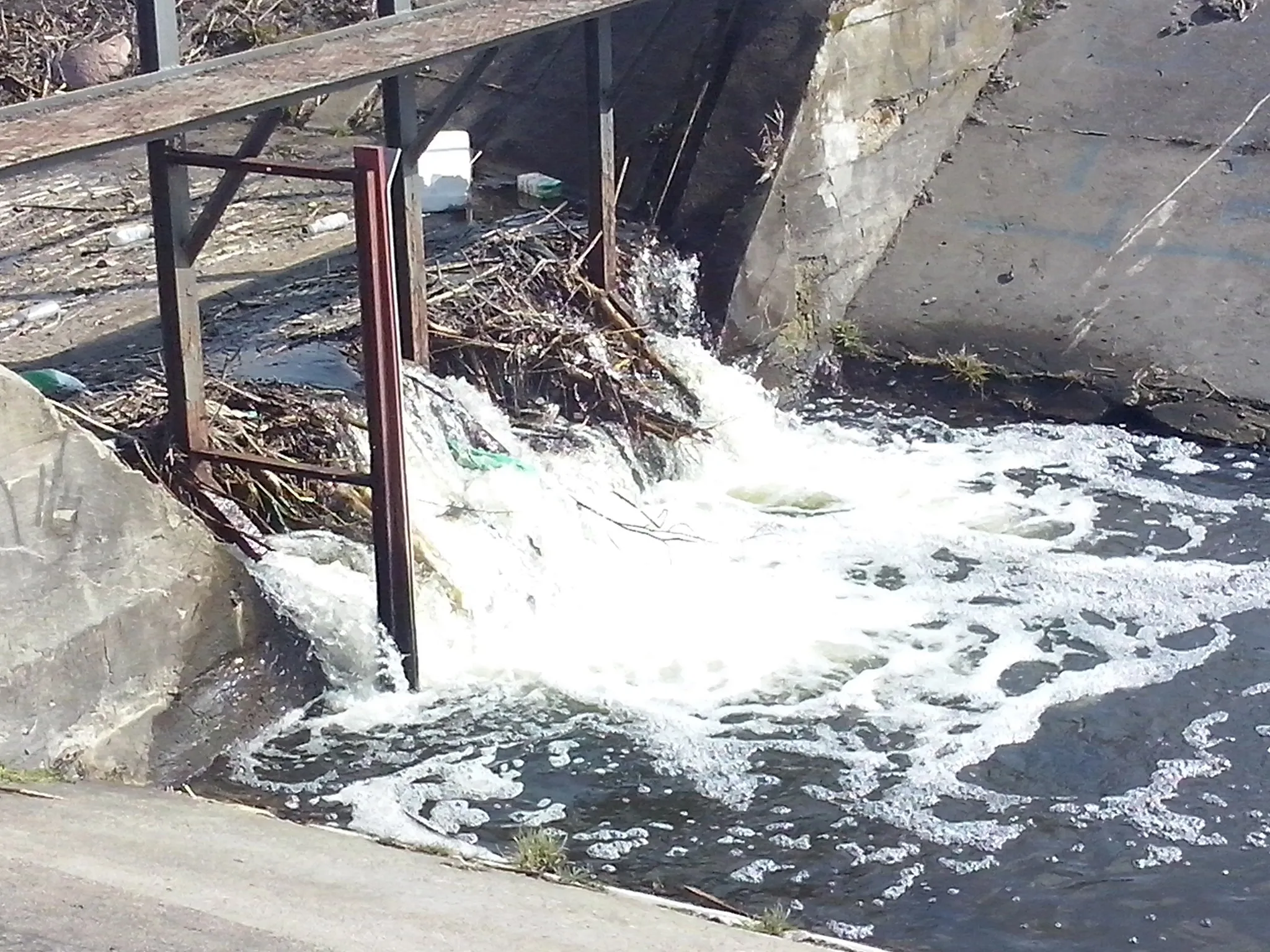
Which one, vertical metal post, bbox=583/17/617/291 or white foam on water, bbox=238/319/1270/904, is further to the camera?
vertical metal post, bbox=583/17/617/291

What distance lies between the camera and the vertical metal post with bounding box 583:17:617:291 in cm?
888

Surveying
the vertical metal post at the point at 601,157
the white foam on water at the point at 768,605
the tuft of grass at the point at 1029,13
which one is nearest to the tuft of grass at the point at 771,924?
the white foam on water at the point at 768,605

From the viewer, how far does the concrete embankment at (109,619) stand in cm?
520

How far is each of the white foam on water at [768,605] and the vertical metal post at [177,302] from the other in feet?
2.05

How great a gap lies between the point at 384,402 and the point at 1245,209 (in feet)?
20.4

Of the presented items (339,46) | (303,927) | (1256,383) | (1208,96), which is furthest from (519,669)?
(1208,96)

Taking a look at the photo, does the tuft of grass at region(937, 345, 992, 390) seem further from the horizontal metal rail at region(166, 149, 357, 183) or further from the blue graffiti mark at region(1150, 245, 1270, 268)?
the horizontal metal rail at region(166, 149, 357, 183)

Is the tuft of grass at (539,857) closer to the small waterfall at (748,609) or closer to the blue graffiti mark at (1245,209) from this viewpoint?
the small waterfall at (748,609)

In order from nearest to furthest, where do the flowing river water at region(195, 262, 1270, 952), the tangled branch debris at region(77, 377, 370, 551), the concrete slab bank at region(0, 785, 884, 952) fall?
the concrete slab bank at region(0, 785, 884, 952), the flowing river water at region(195, 262, 1270, 952), the tangled branch debris at region(77, 377, 370, 551)

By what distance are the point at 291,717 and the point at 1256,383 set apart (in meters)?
5.64

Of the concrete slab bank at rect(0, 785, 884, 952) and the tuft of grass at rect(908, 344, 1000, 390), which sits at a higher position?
the concrete slab bank at rect(0, 785, 884, 952)

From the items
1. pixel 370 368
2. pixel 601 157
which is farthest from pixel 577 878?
pixel 601 157

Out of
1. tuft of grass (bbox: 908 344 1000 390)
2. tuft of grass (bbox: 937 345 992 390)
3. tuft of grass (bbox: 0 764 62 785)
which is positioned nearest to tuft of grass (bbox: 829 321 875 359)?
tuft of grass (bbox: 908 344 1000 390)

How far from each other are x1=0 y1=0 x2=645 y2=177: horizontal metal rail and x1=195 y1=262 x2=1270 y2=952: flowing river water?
5.58ft
